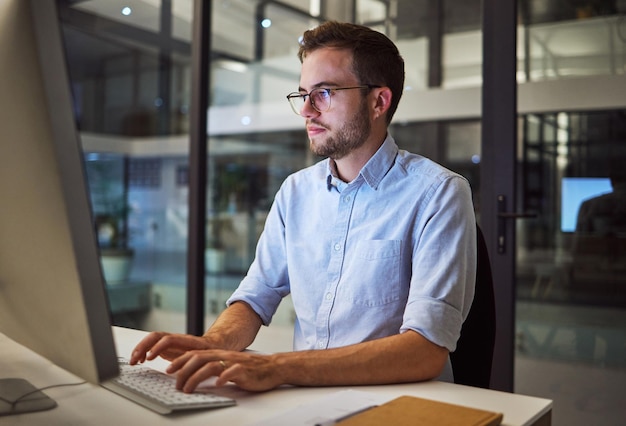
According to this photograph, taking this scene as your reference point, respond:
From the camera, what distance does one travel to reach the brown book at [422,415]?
887 mm

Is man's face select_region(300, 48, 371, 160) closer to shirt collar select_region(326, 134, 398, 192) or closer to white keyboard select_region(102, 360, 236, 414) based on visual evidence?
shirt collar select_region(326, 134, 398, 192)

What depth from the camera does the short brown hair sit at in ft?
5.56

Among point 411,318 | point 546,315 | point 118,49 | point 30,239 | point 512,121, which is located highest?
point 118,49

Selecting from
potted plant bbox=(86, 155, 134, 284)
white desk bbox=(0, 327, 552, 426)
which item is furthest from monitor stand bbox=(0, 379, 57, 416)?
potted plant bbox=(86, 155, 134, 284)

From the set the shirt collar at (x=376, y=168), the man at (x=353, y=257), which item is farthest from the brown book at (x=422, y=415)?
the shirt collar at (x=376, y=168)

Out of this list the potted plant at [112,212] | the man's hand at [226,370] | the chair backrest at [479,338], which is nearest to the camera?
the man's hand at [226,370]

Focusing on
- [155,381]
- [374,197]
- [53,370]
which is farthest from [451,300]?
[53,370]

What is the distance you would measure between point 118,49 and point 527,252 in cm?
256

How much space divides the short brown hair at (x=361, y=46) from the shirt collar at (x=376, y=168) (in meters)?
0.14

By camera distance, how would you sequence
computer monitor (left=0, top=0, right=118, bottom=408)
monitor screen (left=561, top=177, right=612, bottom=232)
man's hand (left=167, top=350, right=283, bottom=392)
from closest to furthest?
computer monitor (left=0, top=0, right=118, bottom=408), man's hand (left=167, top=350, right=283, bottom=392), monitor screen (left=561, top=177, right=612, bottom=232)

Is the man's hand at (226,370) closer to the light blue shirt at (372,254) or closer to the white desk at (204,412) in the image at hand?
the white desk at (204,412)

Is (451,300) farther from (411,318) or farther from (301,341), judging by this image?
(301,341)

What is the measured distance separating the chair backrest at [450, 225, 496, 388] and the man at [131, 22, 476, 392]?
3.2 inches

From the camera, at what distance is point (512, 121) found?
2527mm
